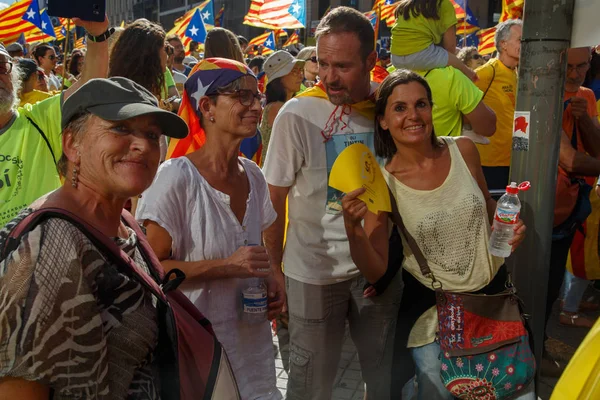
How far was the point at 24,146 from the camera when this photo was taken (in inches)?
112

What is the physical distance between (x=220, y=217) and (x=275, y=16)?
11.0 meters

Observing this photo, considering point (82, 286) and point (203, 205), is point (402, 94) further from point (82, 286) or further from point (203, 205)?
point (82, 286)

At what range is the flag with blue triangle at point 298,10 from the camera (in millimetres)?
12438

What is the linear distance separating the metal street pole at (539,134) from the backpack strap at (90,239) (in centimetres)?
198

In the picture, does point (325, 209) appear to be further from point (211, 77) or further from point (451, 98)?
point (451, 98)

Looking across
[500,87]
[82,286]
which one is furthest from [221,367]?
[500,87]

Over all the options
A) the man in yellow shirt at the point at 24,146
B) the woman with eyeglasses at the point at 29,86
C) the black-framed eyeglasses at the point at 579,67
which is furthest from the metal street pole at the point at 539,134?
the woman with eyeglasses at the point at 29,86

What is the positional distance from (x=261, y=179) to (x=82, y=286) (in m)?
1.45

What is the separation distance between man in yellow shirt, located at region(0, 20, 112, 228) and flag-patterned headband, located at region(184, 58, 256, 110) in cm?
83

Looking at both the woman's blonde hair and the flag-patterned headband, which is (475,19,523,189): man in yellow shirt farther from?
the flag-patterned headband

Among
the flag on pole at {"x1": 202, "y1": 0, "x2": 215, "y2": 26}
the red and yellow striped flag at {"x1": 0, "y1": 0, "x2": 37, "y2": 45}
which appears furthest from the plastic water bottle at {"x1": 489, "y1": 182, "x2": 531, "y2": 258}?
the flag on pole at {"x1": 202, "y1": 0, "x2": 215, "y2": 26}

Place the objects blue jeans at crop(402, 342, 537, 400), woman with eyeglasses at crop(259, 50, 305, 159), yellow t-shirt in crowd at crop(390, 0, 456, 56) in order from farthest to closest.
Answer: woman with eyeglasses at crop(259, 50, 305, 159) → yellow t-shirt in crowd at crop(390, 0, 456, 56) → blue jeans at crop(402, 342, 537, 400)

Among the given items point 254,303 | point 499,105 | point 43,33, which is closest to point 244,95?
point 254,303

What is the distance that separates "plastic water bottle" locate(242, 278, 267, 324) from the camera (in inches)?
95.5
